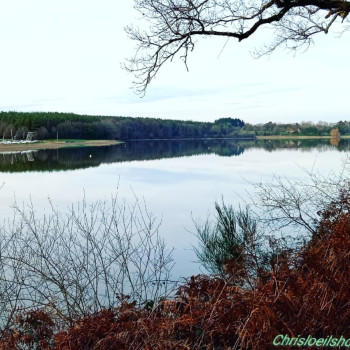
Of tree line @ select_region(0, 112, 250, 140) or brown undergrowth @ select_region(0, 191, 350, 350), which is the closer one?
brown undergrowth @ select_region(0, 191, 350, 350)

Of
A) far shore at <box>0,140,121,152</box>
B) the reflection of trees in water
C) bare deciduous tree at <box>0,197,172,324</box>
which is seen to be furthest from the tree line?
bare deciduous tree at <box>0,197,172,324</box>

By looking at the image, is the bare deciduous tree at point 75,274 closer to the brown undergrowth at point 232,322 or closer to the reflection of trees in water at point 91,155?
the brown undergrowth at point 232,322

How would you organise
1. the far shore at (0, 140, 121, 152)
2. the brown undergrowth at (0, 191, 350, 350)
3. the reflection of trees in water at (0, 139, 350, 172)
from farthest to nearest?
the far shore at (0, 140, 121, 152) → the reflection of trees in water at (0, 139, 350, 172) → the brown undergrowth at (0, 191, 350, 350)

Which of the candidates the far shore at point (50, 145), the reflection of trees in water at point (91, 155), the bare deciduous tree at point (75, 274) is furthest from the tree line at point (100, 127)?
the bare deciduous tree at point (75, 274)

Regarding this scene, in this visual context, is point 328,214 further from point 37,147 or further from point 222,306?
point 37,147

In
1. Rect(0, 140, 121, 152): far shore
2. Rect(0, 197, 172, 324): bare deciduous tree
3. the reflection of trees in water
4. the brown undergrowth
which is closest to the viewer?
the brown undergrowth

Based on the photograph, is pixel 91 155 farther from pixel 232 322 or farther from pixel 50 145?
pixel 232 322

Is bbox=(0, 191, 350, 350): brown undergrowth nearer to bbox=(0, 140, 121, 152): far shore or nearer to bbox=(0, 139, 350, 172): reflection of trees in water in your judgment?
bbox=(0, 139, 350, 172): reflection of trees in water

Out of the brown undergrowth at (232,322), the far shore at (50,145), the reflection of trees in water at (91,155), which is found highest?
the brown undergrowth at (232,322)

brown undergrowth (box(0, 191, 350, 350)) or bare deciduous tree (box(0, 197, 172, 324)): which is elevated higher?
brown undergrowth (box(0, 191, 350, 350))

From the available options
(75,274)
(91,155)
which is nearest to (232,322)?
(75,274)

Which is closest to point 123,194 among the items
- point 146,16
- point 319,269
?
point 146,16

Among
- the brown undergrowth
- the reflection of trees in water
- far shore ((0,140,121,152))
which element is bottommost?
the reflection of trees in water

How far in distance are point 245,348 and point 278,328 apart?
0.72 feet
